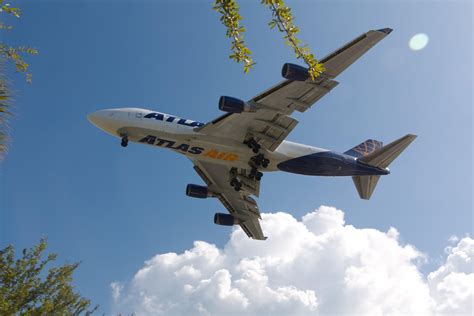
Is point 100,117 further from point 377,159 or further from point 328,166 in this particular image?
point 377,159

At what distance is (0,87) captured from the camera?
5168mm

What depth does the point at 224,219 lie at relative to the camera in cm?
4028

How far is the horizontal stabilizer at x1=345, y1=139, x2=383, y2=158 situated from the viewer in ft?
119

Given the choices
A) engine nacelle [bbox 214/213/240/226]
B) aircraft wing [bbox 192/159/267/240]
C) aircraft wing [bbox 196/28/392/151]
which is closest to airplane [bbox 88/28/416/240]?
aircraft wing [bbox 196/28/392/151]

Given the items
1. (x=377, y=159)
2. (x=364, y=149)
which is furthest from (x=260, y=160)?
(x=364, y=149)

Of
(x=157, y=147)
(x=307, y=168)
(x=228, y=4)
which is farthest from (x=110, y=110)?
(x=228, y=4)

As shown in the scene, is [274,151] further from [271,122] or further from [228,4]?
[228,4]

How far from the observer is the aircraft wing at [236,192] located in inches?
1405

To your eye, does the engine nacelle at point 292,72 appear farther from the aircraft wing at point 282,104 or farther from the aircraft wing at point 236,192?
the aircraft wing at point 236,192

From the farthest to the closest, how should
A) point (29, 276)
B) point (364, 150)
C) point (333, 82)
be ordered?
point (364, 150) → point (29, 276) → point (333, 82)

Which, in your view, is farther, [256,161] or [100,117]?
[256,161]

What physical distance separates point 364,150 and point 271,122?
12.7 metres

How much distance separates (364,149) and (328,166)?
6896mm

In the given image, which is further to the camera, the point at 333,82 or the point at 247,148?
the point at 247,148
